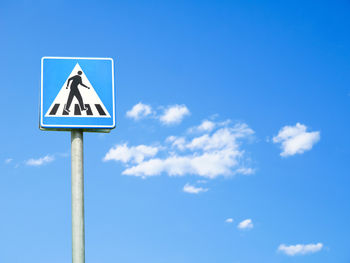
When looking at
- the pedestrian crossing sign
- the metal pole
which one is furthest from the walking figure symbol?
the metal pole

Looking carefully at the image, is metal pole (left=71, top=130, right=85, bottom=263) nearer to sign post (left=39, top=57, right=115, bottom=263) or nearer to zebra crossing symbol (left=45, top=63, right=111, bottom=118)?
sign post (left=39, top=57, right=115, bottom=263)

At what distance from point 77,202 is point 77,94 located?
3.45 feet

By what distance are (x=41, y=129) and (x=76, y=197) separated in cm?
82

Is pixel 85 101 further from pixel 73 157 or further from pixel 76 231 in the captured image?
pixel 76 231

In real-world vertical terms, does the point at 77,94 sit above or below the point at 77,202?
above

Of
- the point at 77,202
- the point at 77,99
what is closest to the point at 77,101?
the point at 77,99

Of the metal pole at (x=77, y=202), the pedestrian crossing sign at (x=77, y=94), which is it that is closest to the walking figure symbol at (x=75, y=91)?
the pedestrian crossing sign at (x=77, y=94)

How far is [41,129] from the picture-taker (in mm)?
4102

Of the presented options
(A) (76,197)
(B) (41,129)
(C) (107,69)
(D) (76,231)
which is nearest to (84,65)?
(C) (107,69)

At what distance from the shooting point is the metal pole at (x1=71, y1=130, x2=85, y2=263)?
11.8ft

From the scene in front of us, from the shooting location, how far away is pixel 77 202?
3699mm

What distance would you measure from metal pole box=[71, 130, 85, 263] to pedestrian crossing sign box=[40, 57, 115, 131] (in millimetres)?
226

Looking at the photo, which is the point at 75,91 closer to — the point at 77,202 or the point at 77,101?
the point at 77,101

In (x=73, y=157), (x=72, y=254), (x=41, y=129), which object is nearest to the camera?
(x=72, y=254)
